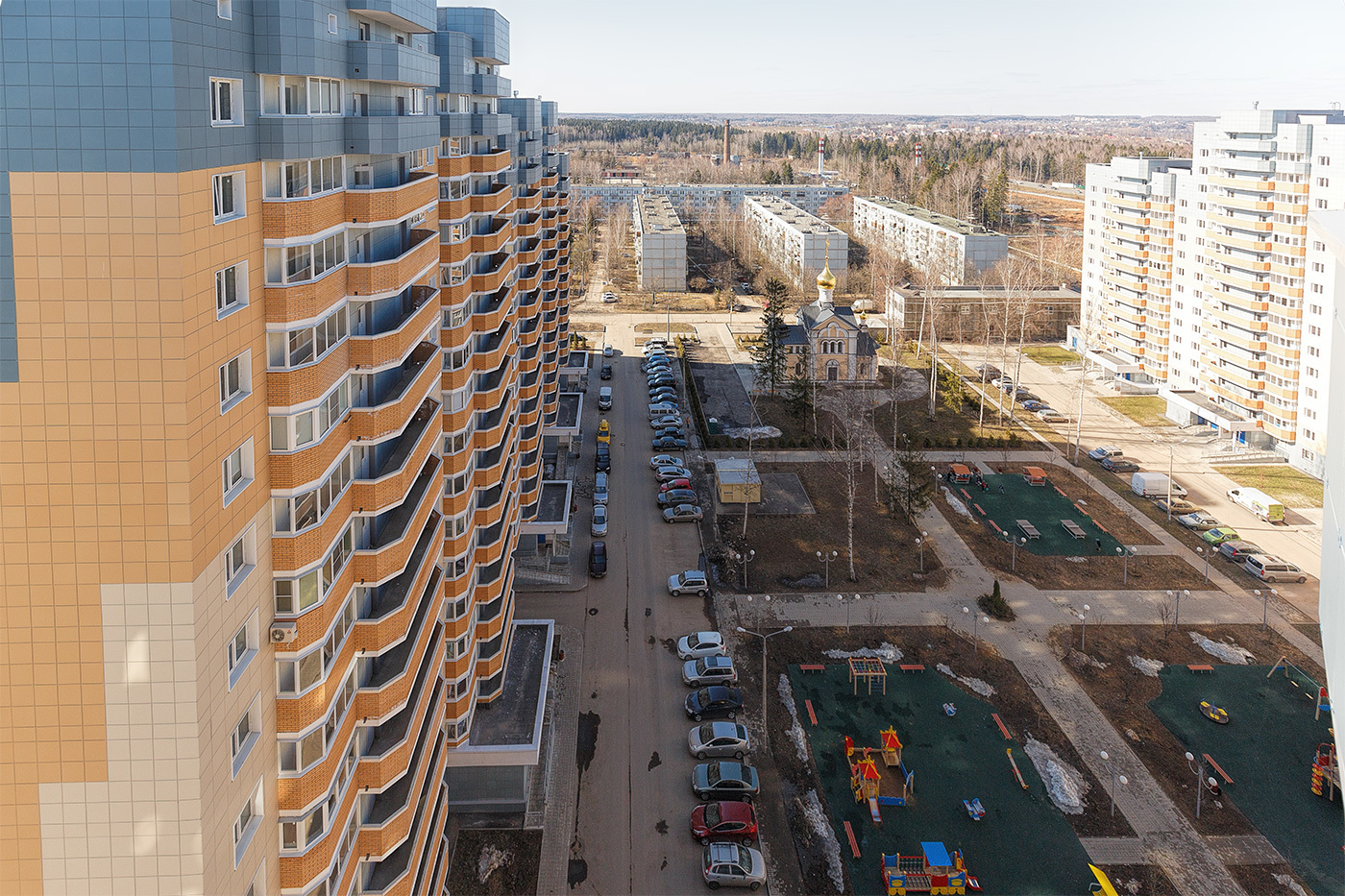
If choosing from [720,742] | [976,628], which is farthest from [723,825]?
[976,628]

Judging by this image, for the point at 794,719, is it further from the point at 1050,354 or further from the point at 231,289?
the point at 1050,354

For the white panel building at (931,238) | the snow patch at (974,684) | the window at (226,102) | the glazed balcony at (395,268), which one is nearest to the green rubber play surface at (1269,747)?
the snow patch at (974,684)

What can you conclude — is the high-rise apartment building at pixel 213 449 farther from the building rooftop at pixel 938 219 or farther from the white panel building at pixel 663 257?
the building rooftop at pixel 938 219

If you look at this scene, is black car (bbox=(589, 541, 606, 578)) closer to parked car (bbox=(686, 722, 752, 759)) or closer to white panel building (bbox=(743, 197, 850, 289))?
parked car (bbox=(686, 722, 752, 759))

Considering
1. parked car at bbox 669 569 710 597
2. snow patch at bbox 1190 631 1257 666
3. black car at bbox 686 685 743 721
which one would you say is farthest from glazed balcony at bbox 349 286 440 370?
snow patch at bbox 1190 631 1257 666

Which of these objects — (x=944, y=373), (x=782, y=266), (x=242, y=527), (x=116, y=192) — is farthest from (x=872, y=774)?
(x=782, y=266)

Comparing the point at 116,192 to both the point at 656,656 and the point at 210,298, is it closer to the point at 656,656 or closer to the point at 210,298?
the point at 210,298
